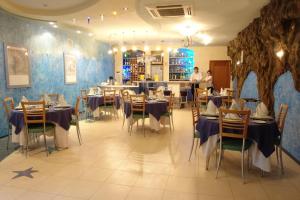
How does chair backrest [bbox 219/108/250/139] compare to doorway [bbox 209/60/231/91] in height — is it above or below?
below

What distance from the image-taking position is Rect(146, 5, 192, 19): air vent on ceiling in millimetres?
5148

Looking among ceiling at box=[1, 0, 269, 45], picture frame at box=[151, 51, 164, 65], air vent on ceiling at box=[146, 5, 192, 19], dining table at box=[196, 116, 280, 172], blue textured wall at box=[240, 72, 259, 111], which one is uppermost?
ceiling at box=[1, 0, 269, 45]

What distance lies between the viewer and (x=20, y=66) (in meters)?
6.36

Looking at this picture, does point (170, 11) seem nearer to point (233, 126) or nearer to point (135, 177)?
point (233, 126)

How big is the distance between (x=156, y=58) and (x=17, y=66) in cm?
740

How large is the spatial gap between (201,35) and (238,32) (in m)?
1.32

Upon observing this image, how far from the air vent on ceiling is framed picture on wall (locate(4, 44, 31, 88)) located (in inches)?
147

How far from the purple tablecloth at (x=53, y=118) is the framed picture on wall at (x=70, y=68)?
4.06m

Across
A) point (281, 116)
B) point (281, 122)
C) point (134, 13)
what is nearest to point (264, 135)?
point (281, 122)

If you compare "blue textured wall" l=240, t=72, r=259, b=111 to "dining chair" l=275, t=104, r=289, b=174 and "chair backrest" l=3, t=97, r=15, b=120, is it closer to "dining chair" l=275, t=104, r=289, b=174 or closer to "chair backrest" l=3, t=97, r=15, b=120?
"dining chair" l=275, t=104, r=289, b=174

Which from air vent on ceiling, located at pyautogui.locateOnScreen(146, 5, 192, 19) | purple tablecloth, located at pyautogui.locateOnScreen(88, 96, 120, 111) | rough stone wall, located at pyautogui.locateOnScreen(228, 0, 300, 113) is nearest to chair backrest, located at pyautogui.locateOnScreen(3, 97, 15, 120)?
purple tablecloth, located at pyautogui.locateOnScreen(88, 96, 120, 111)

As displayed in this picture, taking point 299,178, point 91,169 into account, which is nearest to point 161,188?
point 91,169

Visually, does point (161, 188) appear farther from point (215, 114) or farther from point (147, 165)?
point (215, 114)

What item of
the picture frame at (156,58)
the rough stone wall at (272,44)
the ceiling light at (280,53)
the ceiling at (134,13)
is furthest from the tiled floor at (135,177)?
the picture frame at (156,58)
